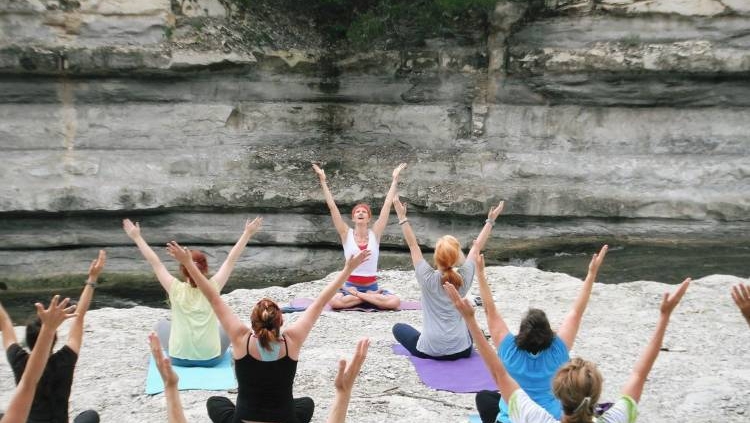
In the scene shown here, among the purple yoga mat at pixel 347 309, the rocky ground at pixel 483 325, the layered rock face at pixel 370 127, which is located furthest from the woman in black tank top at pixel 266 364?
the layered rock face at pixel 370 127

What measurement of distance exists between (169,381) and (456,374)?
4.06m

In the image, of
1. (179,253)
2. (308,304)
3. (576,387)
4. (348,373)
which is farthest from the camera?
(308,304)

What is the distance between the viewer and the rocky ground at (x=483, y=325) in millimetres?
7164

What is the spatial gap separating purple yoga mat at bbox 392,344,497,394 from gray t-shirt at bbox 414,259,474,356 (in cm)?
11

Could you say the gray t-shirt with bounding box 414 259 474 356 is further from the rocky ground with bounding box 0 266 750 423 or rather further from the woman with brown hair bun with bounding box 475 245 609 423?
the woman with brown hair bun with bounding box 475 245 609 423

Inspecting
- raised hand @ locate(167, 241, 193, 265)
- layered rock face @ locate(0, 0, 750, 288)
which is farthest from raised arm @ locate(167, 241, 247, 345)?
layered rock face @ locate(0, 0, 750, 288)

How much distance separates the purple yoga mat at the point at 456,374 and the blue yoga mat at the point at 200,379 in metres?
1.66

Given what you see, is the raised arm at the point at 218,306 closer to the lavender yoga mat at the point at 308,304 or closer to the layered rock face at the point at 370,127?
the lavender yoga mat at the point at 308,304

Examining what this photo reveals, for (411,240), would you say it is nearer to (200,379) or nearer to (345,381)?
(200,379)

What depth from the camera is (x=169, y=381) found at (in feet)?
13.5

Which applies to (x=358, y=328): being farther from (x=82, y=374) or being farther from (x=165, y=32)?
(x=165, y=32)

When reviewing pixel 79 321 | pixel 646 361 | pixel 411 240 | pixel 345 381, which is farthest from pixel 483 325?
pixel 345 381

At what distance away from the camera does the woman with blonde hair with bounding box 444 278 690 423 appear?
3.69 metres

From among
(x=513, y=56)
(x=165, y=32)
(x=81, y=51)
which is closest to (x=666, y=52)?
(x=513, y=56)
